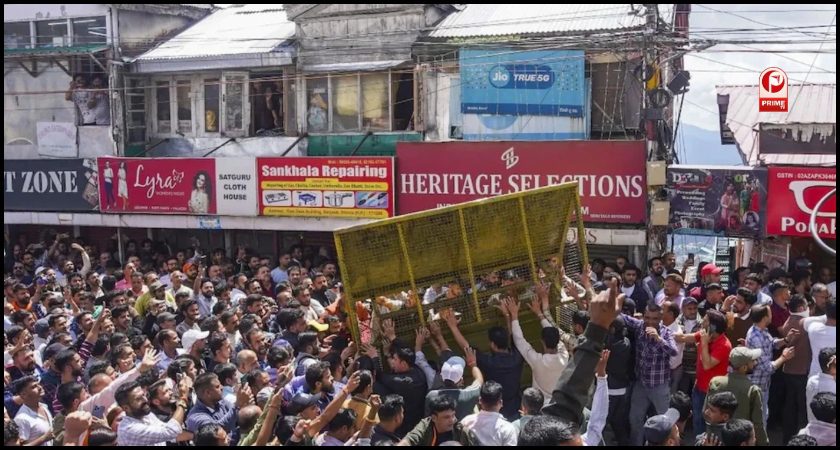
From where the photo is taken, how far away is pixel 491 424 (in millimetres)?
5363

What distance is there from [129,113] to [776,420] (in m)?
14.7

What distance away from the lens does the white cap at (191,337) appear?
7640 millimetres

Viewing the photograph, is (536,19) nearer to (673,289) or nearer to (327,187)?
(327,187)

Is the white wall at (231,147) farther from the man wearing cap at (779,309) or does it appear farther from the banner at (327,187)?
the man wearing cap at (779,309)

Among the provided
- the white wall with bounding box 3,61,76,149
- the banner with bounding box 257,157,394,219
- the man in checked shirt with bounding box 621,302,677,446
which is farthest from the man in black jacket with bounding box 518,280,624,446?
the white wall with bounding box 3,61,76,149

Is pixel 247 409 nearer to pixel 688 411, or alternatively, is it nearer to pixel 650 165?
pixel 688 411

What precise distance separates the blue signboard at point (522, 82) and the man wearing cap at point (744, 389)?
8388mm

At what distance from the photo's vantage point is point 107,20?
17.2 meters

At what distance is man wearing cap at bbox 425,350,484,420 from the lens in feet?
19.9

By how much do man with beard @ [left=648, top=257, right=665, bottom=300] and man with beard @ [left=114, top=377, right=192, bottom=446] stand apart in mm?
6527

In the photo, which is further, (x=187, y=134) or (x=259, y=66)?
(x=187, y=134)

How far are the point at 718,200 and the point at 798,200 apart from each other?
1.07 metres

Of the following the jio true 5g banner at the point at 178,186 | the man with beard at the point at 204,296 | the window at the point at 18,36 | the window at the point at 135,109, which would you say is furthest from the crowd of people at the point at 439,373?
the window at the point at 18,36

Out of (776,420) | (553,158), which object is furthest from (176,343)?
(553,158)
